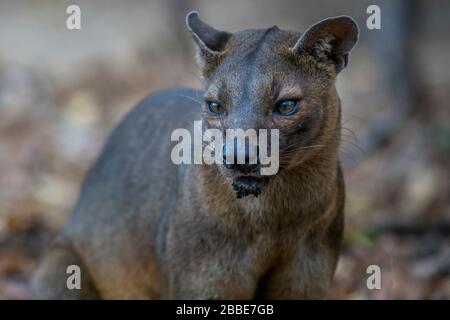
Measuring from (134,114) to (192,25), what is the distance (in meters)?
1.47

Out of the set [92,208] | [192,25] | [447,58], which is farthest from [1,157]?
[447,58]

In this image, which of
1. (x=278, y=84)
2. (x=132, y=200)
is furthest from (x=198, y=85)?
(x=278, y=84)

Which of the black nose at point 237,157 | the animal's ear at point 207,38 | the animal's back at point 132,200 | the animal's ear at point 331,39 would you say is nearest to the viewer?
the black nose at point 237,157

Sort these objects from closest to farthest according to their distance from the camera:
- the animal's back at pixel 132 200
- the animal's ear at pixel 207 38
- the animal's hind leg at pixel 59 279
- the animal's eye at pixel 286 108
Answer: the animal's eye at pixel 286 108, the animal's ear at pixel 207 38, the animal's back at pixel 132 200, the animal's hind leg at pixel 59 279

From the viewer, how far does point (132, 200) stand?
22.5 feet

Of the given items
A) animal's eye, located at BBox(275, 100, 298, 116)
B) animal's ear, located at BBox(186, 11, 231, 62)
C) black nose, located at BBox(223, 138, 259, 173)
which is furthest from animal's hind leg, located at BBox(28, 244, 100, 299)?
animal's eye, located at BBox(275, 100, 298, 116)

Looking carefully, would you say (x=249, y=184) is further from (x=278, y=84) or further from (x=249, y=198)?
(x=278, y=84)

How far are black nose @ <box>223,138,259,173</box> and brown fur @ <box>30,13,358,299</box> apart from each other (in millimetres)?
111

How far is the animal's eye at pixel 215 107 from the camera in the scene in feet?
18.4

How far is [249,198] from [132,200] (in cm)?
130

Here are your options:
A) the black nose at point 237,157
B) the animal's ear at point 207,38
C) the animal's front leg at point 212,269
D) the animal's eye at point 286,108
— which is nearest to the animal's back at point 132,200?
the animal's front leg at point 212,269

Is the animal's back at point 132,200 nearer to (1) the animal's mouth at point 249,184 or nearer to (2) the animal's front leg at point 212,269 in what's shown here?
(2) the animal's front leg at point 212,269

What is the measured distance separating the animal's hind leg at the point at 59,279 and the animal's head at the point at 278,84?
1879 millimetres

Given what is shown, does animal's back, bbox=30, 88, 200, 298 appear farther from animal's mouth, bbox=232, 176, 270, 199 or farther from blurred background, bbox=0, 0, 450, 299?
animal's mouth, bbox=232, 176, 270, 199
